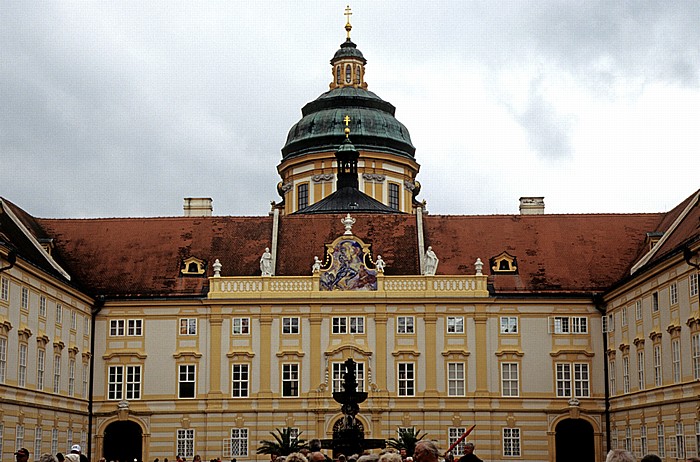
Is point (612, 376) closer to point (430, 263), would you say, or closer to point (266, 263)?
point (430, 263)

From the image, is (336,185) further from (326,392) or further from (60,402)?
(60,402)

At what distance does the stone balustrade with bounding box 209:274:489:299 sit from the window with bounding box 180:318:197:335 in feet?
4.86

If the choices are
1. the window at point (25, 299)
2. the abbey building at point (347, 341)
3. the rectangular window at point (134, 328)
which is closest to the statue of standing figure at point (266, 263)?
the abbey building at point (347, 341)

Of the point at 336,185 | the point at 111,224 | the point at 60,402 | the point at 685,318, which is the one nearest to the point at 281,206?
the point at 336,185

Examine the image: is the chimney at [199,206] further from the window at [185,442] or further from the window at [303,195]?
the window at [185,442]

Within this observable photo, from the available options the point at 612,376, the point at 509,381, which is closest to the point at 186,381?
the point at 509,381

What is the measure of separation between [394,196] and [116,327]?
2438 centimetres

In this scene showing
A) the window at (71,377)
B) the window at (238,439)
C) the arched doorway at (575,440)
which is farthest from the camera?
the arched doorway at (575,440)

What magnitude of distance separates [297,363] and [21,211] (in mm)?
15108

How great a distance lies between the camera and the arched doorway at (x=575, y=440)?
55.8 m

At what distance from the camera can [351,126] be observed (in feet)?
253

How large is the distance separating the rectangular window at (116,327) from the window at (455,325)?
596 inches

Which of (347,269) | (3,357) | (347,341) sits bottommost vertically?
(3,357)


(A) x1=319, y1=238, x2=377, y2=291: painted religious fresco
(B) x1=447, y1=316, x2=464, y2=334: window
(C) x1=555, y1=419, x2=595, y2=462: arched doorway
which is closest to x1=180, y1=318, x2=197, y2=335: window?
(A) x1=319, y1=238, x2=377, y2=291: painted religious fresco
